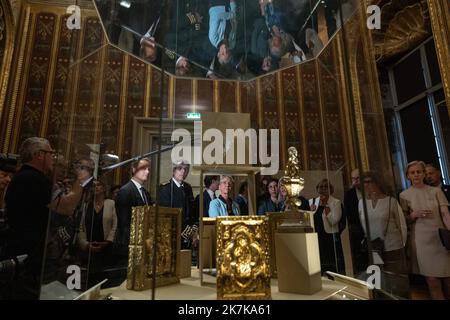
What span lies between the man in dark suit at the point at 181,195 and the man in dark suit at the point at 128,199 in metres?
0.22

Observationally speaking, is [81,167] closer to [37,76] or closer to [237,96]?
[237,96]

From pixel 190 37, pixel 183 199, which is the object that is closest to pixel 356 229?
pixel 183 199

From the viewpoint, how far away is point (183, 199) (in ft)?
6.30

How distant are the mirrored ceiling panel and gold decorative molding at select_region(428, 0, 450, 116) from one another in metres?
1.85

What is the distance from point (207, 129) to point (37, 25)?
4.12m

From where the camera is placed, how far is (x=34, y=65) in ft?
12.7

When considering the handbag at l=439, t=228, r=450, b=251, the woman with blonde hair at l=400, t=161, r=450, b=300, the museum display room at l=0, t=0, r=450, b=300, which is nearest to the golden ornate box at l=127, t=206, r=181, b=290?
the museum display room at l=0, t=0, r=450, b=300

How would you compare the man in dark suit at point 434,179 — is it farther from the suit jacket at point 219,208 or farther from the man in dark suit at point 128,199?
the man in dark suit at point 128,199

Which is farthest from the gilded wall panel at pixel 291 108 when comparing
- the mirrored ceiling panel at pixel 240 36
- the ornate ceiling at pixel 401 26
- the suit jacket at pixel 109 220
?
the ornate ceiling at pixel 401 26

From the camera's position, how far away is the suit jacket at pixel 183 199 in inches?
67.8

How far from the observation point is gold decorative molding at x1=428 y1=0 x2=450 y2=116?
281 centimetres

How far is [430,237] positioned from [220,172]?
1916mm

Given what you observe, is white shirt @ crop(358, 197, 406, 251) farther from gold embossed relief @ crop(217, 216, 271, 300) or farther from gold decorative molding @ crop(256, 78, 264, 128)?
gold decorative molding @ crop(256, 78, 264, 128)
